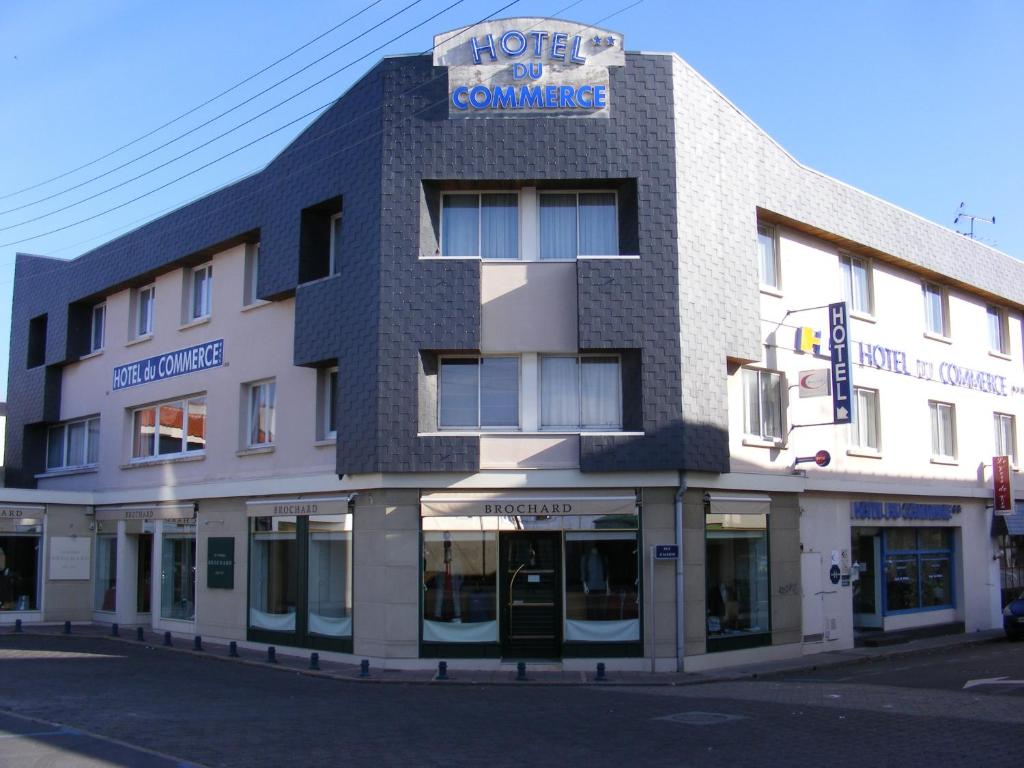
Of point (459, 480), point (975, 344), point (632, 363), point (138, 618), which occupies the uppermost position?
point (975, 344)

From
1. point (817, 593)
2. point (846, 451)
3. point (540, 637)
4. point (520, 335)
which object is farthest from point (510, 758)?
point (846, 451)

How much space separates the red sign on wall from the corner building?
5494mm

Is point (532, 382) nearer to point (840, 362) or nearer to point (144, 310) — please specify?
point (840, 362)

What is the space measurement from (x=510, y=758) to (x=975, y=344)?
75.4ft

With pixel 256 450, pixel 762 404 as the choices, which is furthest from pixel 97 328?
pixel 762 404

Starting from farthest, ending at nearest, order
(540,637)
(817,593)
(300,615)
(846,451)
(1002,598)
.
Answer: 1. (1002,598)
2. (846,451)
3. (817,593)
4. (300,615)
5. (540,637)

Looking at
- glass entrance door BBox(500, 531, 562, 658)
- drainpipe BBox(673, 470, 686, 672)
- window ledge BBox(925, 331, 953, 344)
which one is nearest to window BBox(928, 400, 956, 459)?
window ledge BBox(925, 331, 953, 344)

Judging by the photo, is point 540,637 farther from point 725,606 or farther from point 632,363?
point 632,363

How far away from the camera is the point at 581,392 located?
1928 centimetres

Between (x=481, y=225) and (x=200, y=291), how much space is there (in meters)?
9.31

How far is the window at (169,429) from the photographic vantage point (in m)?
24.9

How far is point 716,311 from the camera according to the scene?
1980 cm

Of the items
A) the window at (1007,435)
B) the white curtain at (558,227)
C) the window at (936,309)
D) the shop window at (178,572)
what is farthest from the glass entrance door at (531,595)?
the window at (1007,435)

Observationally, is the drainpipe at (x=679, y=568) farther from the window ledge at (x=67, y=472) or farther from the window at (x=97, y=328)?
the window at (x=97, y=328)
